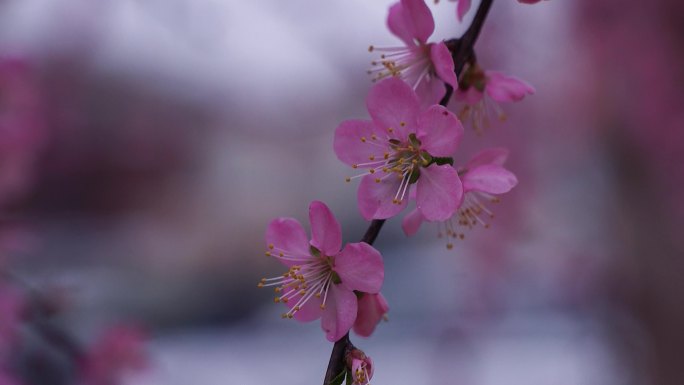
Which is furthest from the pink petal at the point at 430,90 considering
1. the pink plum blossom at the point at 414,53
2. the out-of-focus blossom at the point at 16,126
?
the out-of-focus blossom at the point at 16,126

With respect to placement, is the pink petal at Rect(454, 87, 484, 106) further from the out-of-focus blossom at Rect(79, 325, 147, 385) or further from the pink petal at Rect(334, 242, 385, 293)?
the out-of-focus blossom at Rect(79, 325, 147, 385)

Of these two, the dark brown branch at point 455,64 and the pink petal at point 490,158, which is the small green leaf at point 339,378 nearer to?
the dark brown branch at point 455,64

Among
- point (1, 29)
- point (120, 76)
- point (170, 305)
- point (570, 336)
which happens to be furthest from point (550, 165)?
point (120, 76)

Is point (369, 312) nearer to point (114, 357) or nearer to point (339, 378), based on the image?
point (339, 378)

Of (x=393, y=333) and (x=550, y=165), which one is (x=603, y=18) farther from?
(x=393, y=333)

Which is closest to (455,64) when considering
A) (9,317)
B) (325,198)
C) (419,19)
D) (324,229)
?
(419,19)

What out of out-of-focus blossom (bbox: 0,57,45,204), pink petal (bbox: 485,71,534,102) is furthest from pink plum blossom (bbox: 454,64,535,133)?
out-of-focus blossom (bbox: 0,57,45,204)
